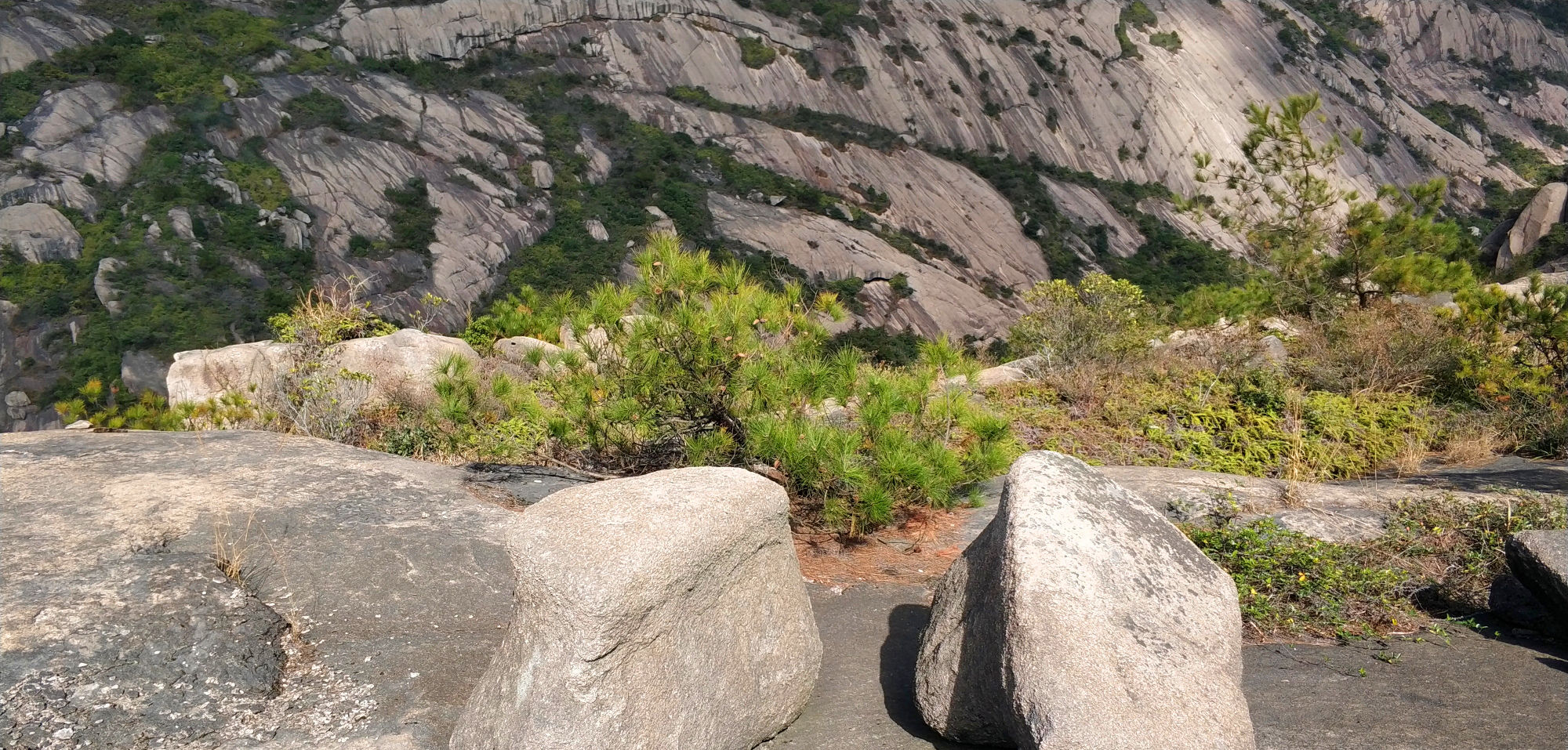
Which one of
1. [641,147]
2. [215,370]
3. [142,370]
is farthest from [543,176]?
[215,370]

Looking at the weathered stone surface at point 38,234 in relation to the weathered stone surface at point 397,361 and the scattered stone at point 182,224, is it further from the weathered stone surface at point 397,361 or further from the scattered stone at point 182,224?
the weathered stone surface at point 397,361

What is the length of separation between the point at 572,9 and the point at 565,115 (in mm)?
8766

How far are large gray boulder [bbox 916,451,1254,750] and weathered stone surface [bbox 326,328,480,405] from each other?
6.87 meters

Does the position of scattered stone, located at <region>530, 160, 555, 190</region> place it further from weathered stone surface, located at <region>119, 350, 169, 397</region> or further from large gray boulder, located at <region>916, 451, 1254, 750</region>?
large gray boulder, located at <region>916, 451, 1254, 750</region>

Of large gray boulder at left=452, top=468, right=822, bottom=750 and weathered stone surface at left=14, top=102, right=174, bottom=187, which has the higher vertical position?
large gray boulder at left=452, top=468, right=822, bottom=750

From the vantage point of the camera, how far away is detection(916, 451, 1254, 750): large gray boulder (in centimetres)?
271

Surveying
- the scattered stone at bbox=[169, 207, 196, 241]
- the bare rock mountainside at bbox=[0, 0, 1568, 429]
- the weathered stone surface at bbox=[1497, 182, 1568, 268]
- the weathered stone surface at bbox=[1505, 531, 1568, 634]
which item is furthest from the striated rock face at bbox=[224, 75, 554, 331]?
the weathered stone surface at bbox=[1497, 182, 1568, 268]

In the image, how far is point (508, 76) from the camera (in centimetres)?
4088

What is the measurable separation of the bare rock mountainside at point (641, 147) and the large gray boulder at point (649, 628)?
25.4m

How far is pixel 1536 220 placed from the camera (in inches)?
856

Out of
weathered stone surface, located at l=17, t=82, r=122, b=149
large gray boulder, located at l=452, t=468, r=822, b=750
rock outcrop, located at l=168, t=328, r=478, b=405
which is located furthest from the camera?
weathered stone surface, located at l=17, t=82, r=122, b=149

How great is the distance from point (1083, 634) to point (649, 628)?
1442mm

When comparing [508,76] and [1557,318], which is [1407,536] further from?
[508,76]

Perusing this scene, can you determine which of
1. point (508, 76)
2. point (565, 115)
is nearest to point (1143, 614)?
point (565, 115)
